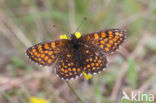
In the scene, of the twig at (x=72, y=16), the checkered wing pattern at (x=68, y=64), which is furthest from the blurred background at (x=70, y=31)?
the checkered wing pattern at (x=68, y=64)

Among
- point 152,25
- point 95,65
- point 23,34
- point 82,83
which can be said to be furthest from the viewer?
point 152,25

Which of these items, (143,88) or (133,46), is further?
(133,46)

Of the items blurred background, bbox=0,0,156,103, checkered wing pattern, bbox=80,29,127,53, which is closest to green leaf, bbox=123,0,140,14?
blurred background, bbox=0,0,156,103

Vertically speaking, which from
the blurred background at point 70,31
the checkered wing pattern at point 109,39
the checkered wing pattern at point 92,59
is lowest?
the checkered wing pattern at point 92,59

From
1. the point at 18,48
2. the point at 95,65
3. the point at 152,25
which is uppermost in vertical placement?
the point at 152,25

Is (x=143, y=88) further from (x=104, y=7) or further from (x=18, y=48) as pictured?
(x=18, y=48)

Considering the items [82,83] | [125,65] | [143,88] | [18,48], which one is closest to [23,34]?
[18,48]

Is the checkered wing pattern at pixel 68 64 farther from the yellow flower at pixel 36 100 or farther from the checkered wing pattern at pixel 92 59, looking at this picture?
the yellow flower at pixel 36 100
